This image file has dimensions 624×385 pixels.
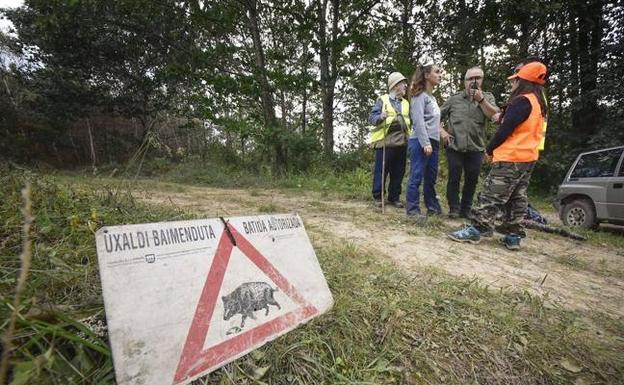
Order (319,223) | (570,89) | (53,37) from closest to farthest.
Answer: (319,223), (570,89), (53,37)

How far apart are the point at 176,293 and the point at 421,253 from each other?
7.01ft

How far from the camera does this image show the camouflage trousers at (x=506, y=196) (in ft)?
9.49

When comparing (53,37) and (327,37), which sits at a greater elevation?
(53,37)

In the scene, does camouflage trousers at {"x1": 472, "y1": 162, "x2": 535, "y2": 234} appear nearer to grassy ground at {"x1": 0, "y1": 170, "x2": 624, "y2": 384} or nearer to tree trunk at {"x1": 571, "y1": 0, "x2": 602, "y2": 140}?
grassy ground at {"x1": 0, "y1": 170, "x2": 624, "y2": 384}

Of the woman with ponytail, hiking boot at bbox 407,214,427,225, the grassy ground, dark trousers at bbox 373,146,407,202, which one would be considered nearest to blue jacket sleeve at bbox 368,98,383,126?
dark trousers at bbox 373,146,407,202

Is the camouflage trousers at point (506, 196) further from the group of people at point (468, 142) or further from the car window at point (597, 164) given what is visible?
the car window at point (597, 164)

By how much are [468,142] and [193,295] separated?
3799 millimetres

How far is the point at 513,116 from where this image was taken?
9.02 feet

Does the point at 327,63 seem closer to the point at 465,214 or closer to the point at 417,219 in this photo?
the point at 465,214

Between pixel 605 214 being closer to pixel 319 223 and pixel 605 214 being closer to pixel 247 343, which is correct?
pixel 319 223

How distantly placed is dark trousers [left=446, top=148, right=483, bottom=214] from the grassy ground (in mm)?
2307

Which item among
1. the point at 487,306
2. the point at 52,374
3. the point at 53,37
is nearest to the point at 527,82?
the point at 487,306

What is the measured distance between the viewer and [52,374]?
2.88ft

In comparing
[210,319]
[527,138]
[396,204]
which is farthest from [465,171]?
[210,319]
